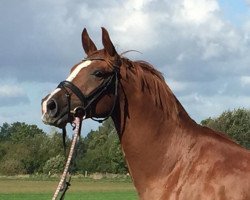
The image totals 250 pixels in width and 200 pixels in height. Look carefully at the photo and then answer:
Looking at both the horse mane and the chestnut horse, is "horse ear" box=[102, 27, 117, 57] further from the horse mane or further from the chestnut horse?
the horse mane

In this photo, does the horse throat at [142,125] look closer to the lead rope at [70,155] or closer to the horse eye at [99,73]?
the horse eye at [99,73]

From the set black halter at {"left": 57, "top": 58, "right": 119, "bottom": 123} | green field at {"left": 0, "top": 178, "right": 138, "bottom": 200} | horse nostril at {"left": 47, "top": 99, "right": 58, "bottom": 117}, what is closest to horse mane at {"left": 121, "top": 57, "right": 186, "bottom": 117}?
black halter at {"left": 57, "top": 58, "right": 119, "bottom": 123}

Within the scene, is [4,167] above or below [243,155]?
above

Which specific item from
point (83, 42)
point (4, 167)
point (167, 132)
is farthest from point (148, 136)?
point (4, 167)

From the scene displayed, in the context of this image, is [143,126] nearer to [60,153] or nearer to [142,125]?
[142,125]

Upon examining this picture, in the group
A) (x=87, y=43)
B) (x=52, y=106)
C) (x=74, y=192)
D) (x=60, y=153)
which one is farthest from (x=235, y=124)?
(x=52, y=106)

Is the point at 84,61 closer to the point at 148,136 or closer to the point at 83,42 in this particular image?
the point at 83,42

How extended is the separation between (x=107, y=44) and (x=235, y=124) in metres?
60.3

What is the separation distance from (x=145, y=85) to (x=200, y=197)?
1360 millimetres

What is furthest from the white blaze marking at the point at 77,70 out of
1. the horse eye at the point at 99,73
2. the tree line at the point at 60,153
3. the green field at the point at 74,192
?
the tree line at the point at 60,153

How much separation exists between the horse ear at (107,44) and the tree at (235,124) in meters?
53.7

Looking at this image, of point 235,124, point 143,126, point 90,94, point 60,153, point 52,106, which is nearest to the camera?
point 52,106

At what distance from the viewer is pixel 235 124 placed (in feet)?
215

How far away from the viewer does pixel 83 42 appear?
6.88 metres
